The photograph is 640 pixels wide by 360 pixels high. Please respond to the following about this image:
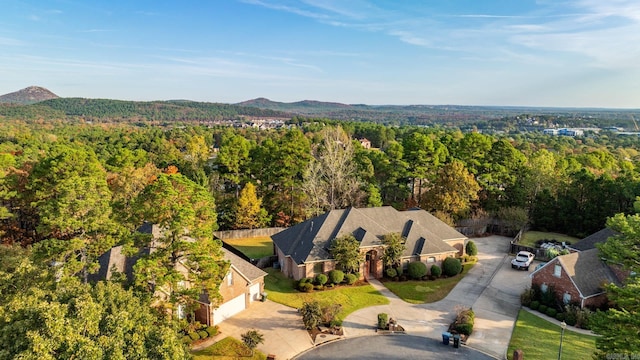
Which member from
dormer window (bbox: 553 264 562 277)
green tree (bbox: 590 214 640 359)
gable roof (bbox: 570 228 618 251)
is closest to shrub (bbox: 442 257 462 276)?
dormer window (bbox: 553 264 562 277)

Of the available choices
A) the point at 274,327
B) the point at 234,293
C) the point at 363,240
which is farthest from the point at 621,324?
the point at 234,293

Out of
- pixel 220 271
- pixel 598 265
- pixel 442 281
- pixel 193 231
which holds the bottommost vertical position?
pixel 442 281

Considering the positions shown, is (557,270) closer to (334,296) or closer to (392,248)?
(392,248)

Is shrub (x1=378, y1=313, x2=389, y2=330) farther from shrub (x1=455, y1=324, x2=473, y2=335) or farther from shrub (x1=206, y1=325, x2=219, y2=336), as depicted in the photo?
shrub (x1=206, y1=325, x2=219, y2=336)

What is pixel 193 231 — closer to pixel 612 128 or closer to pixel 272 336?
pixel 272 336

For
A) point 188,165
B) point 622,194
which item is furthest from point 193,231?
point 622,194
